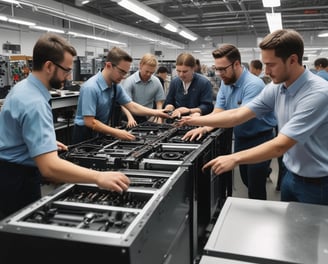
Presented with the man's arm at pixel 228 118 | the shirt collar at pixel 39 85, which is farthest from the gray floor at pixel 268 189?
the shirt collar at pixel 39 85

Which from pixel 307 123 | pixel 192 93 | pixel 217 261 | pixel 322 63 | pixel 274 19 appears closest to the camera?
pixel 217 261

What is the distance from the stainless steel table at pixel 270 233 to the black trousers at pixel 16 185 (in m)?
0.89

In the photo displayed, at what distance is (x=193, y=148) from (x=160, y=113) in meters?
0.89

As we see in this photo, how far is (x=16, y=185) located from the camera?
146 centimetres

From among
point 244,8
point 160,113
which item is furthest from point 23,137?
point 244,8

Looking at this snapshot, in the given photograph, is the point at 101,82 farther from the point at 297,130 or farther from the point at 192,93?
the point at 297,130

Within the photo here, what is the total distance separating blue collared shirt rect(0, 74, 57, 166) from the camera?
4.13ft

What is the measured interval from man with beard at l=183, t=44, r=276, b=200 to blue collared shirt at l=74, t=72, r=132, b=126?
0.67 metres

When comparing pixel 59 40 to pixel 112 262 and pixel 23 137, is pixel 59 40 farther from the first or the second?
pixel 112 262

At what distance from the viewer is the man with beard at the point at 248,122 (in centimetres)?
237

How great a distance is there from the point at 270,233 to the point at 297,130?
0.51m

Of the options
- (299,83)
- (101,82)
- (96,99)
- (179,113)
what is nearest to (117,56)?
(101,82)

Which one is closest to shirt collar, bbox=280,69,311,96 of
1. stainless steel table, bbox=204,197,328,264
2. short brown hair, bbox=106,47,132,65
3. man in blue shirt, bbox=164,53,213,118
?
stainless steel table, bbox=204,197,328,264

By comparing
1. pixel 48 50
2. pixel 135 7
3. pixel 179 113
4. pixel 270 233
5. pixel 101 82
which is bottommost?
pixel 270 233
